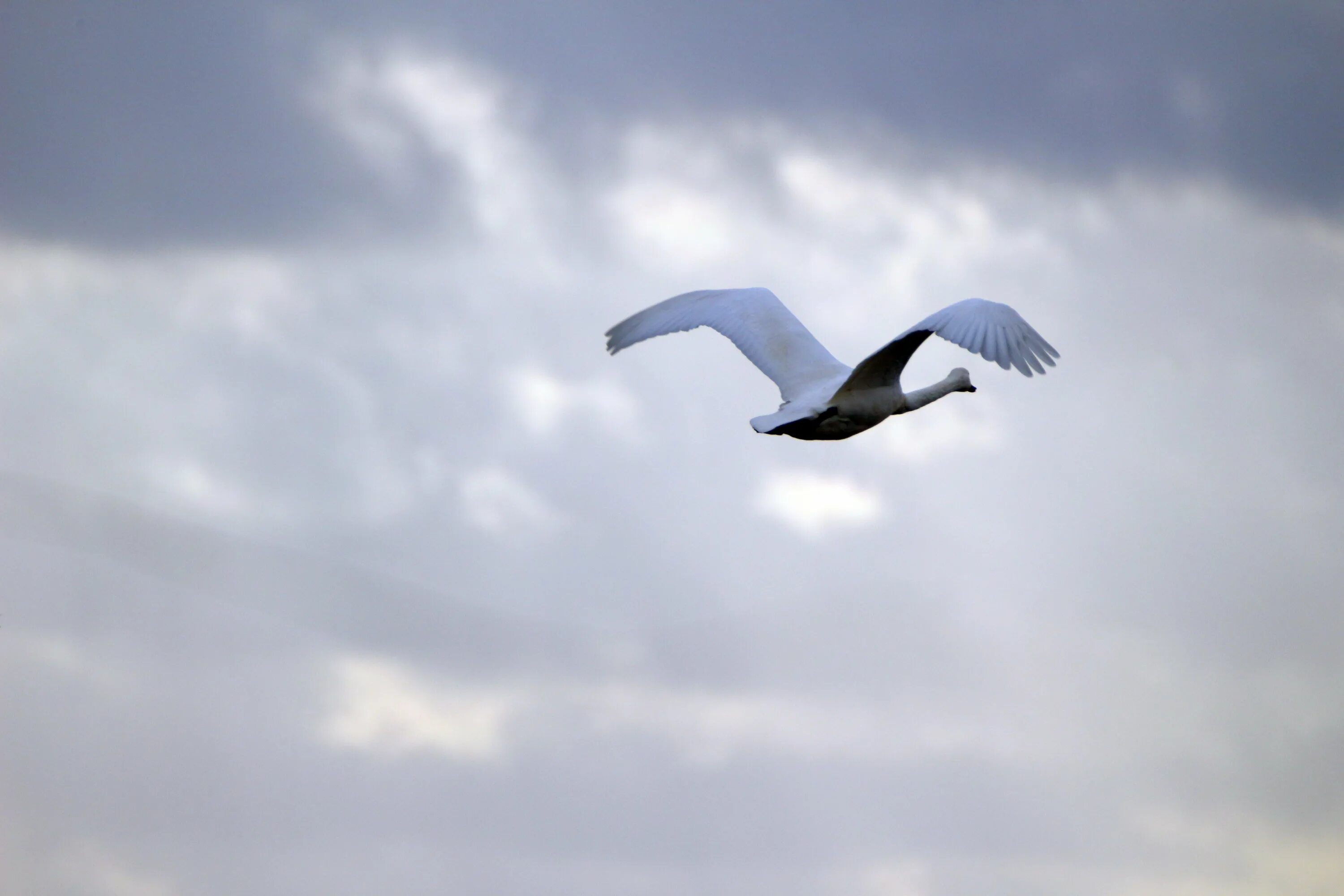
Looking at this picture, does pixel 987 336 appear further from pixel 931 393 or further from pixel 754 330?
pixel 754 330

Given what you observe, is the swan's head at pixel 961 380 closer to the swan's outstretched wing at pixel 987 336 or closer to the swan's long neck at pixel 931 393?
the swan's long neck at pixel 931 393

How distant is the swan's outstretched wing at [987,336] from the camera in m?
38.6

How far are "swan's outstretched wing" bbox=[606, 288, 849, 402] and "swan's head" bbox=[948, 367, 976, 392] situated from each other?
8.78ft

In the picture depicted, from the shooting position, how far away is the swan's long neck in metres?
45.2

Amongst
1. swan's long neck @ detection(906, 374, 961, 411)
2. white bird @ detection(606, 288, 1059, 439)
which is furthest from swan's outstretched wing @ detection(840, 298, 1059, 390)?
swan's long neck @ detection(906, 374, 961, 411)

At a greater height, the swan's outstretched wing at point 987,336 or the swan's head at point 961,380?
the swan's head at point 961,380

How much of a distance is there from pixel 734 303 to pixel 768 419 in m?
7.45

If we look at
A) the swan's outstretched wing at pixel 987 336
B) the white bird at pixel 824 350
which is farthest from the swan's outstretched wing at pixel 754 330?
the swan's outstretched wing at pixel 987 336

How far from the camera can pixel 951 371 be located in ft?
154

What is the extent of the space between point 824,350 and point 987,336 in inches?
329

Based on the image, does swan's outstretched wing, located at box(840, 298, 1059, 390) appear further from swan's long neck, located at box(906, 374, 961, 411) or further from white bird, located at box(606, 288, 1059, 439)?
swan's long neck, located at box(906, 374, 961, 411)

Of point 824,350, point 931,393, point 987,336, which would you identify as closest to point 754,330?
point 824,350

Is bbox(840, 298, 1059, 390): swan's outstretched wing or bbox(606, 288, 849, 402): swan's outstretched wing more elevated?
bbox(606, 288, 849, 402): swan's outstretched wing

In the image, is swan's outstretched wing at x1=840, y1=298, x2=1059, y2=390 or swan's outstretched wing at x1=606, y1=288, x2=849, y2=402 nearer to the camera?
swan's outstretched wing at x1=840, y1=298, x2=1059, y2=390
